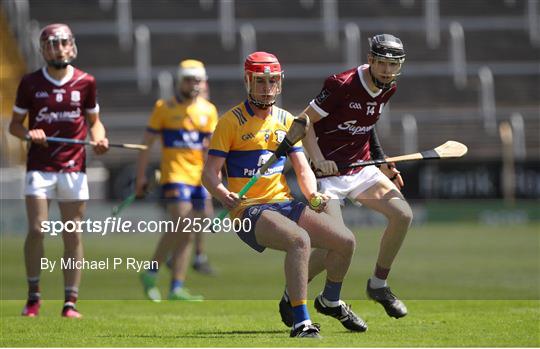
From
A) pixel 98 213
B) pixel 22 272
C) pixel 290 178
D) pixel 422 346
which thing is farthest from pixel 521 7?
pixel 422 346

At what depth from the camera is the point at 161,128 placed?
13.8m

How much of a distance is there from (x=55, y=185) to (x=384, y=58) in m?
3.10

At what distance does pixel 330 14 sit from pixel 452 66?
11.0ft

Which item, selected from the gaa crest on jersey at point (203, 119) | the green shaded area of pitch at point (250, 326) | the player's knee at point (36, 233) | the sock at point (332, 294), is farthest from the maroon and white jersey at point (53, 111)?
the gaa crest on jersey at point (203, 119)

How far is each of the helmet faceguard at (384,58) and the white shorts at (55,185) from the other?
9.13 ft

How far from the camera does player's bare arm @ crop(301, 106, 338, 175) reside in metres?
9.52

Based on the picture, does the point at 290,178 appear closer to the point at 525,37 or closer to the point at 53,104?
the point at 525,37

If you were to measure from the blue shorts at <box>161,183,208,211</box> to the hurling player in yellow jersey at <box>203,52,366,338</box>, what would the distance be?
4.31 m

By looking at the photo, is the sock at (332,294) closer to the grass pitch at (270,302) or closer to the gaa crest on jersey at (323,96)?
the grass pitch at (270,302)

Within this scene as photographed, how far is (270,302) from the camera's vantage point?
12664 millimetres

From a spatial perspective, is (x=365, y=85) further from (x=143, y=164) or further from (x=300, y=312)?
(x=143, y=164)

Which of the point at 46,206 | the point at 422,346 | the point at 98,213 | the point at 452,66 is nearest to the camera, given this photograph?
the point at 422,346

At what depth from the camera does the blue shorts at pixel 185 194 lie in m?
13.6

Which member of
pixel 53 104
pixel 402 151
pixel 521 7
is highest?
pixel 53 104
